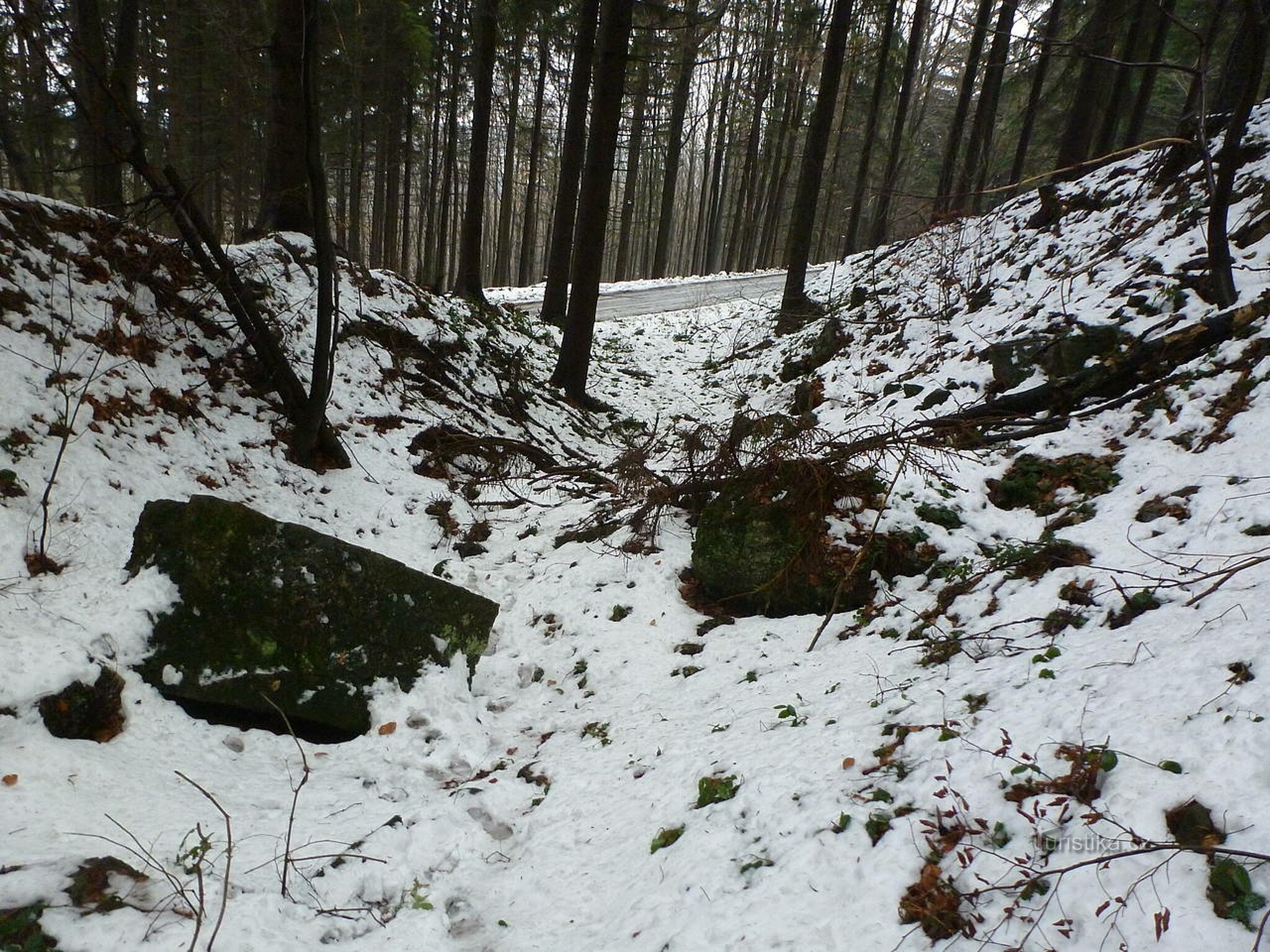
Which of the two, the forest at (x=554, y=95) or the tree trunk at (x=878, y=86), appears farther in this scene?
the tree trunk at (x=878, y=86)

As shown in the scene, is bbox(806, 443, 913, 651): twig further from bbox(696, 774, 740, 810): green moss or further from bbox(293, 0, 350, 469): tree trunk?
bbox(293, 0, 350, 469): tree trunk

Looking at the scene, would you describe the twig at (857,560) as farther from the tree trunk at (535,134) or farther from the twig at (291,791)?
the tree trunk at (535,134)

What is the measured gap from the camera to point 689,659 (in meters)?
4.34

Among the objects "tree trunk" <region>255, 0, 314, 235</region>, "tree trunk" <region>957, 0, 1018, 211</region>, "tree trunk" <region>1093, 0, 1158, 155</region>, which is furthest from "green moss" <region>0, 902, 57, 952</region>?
"tree trunk" <region>1093, 0, 1158, 155</region>

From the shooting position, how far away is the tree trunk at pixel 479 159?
11188 mm

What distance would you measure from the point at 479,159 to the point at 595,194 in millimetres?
4589

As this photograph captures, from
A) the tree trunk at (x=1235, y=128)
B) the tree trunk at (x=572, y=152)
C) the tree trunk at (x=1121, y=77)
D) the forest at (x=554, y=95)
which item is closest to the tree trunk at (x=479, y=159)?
the forest at (x=554, y=95)

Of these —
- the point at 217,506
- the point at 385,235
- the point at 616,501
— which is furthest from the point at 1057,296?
the point at 385,235

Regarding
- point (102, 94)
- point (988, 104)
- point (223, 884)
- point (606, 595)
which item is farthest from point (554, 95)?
point (223, 884)

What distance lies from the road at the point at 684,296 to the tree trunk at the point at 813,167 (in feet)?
9.60

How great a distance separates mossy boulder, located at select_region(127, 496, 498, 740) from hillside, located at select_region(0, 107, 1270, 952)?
148 mm

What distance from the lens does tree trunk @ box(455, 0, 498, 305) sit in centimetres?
1119

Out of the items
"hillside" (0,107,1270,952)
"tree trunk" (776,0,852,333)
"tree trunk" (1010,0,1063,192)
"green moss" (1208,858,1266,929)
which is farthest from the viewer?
"tree trunk" (1010,0,1063,192)

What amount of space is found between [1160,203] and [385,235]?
20538 millimetres
